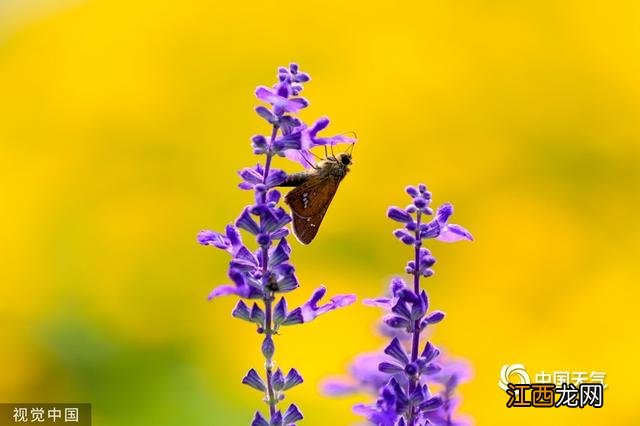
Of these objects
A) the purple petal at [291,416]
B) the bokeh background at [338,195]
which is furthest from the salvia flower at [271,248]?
the bokeh background at [338,195]

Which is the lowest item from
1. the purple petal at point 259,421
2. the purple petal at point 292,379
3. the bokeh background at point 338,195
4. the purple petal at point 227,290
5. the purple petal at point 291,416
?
the purple petal at point 259,421

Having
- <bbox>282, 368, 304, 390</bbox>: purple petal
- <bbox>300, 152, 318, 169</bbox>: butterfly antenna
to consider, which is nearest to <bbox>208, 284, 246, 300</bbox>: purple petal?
<bbox>282, 368, 304, 390</bbox>: purple petal

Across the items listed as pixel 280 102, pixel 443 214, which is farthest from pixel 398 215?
pixel 280 102

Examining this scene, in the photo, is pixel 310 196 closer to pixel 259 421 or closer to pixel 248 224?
pixel 248 224

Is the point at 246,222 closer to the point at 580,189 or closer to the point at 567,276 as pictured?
the point at 567,276


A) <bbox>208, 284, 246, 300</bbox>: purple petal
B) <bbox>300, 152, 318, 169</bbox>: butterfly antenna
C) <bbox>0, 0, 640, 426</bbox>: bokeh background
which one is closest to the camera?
<bbox>208, 284, 246, 300</bbox>: purple petal

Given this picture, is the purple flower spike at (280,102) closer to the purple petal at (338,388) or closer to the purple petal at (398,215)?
the purple petal at (398,215)

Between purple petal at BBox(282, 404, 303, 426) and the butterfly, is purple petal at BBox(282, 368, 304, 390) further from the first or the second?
the butterfly

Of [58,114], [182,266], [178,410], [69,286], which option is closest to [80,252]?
[69,286]
